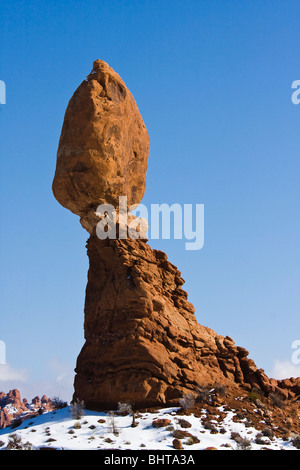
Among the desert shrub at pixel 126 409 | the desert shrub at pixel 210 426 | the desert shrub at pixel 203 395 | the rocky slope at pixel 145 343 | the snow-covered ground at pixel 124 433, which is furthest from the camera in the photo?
the desert shrub at pixel 203 395

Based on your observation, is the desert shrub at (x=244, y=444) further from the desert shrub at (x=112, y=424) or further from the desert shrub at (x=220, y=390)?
the desert shrub at (x=112, y=424)

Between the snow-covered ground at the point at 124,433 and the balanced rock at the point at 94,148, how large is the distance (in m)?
10.5

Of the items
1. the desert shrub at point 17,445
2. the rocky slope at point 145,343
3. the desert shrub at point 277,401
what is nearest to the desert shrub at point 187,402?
the rocky slope at point 145,343

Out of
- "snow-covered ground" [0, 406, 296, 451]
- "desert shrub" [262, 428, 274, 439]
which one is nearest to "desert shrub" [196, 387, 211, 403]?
"snow-covered ground" [0, 406, 296, 451]

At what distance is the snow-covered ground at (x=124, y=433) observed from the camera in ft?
68.8

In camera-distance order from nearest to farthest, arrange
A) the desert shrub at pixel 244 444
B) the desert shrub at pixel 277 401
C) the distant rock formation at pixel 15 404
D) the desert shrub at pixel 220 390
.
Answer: the desert shrub at pixel 244 444, the desert shrub at pixel 220 390, the desert shrub at pixel 277 401, the distant rock formation at pixel 15 404

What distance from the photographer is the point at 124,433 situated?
72.0 feet

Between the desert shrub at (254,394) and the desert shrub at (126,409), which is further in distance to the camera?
the desert shrub at (254,394)

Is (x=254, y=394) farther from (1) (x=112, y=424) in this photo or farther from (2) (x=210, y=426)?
(1) (x=112, y=424)

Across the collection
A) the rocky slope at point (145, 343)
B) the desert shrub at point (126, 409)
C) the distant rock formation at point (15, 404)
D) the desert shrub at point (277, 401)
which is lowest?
the distant rock formation at point (15, 404)

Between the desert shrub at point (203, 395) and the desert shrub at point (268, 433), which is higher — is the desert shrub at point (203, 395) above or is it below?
above

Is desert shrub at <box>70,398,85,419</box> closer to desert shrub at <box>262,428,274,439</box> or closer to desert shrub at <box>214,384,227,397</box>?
desert shrub at <box>214,384,227,397</box>
